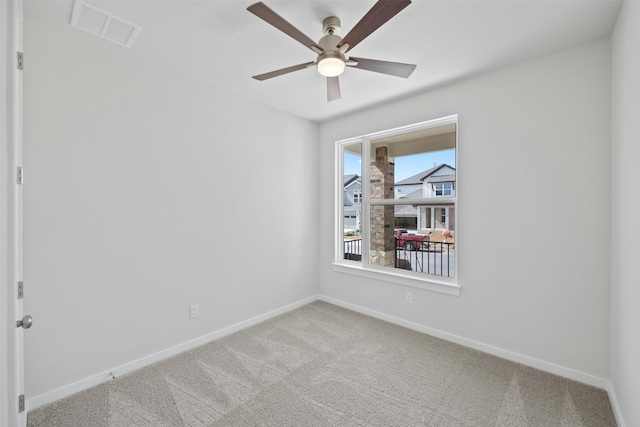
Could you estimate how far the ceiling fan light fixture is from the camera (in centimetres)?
186

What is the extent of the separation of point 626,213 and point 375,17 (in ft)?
6.10

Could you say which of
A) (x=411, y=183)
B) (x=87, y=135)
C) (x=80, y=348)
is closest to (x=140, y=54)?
(x=87, y=135)

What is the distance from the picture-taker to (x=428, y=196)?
3.21 m

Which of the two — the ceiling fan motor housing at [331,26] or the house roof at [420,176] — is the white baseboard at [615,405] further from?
the ceiling fan motor housing at [331,26]

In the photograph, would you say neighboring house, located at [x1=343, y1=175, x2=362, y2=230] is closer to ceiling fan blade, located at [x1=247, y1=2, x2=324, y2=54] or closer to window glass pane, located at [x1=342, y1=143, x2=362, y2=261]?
window glass pane, located at [x1=342, y1=143, x2=362, y2=261]

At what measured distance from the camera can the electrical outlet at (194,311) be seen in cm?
271

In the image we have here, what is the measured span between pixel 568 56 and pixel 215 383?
3.70 m

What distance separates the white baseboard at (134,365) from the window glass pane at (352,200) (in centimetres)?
132

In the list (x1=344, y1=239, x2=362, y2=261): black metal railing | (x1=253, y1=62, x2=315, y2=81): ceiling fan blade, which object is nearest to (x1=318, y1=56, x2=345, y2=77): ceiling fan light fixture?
(x1=253, y1=62, x2=315, y2=81): ceiling fan blade

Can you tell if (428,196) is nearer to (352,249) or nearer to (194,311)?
(352,249)

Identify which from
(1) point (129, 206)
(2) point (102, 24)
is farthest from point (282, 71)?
(1) point (129, 206)

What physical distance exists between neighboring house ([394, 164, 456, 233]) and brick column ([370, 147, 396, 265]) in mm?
146

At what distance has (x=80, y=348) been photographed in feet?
6.84

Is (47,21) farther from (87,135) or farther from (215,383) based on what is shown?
(215,383)
